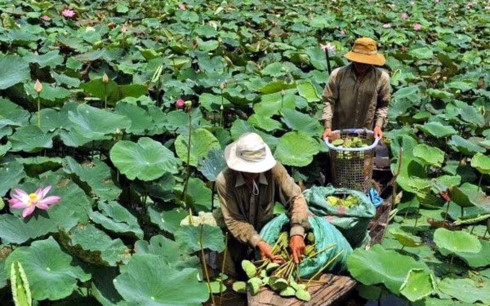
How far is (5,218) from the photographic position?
109 inches

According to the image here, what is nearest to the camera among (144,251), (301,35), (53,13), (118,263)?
(118,263)

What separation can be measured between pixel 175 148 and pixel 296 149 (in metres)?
0.82

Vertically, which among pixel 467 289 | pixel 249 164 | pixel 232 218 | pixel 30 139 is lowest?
pixel 467 289

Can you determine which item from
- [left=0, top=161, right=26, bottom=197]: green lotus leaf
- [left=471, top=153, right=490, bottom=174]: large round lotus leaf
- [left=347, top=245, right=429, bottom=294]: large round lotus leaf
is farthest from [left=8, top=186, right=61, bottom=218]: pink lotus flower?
Answer: [left=471, top=153, right=490, bottom=174]: large round lotus leaf

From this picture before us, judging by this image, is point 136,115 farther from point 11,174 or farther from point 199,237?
point 199,237

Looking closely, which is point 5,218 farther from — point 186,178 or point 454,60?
point 454,60

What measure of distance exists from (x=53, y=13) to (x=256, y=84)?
2.91 m

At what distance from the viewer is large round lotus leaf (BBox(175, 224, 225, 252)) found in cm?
316

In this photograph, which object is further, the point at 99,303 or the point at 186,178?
the point at 186,178

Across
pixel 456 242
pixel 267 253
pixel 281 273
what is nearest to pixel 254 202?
pixel 267 253

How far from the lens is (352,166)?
13.8 ft

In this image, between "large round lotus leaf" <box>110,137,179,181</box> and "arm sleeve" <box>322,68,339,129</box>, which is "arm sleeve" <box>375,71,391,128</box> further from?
"large round lotus leaf" <box>110,137,179,181</box>

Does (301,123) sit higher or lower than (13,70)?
lower

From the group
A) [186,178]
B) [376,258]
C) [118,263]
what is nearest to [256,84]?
[186,178]
